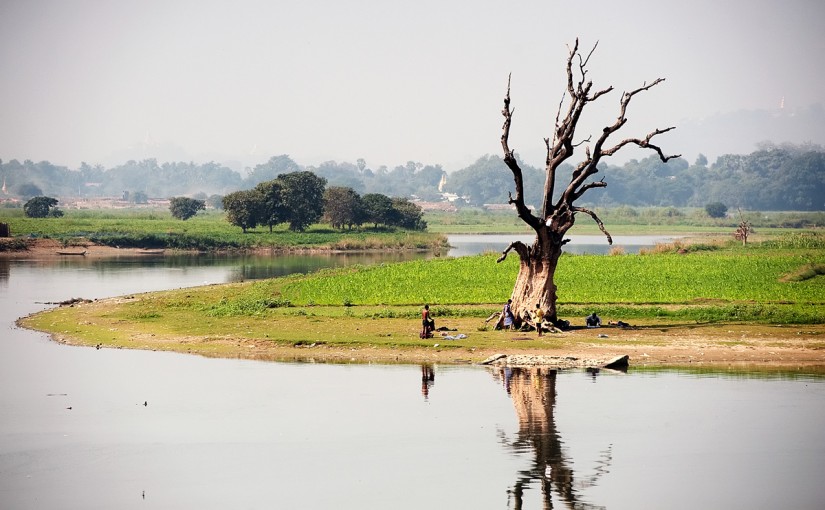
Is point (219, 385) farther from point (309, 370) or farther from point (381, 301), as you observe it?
point (381, 301)

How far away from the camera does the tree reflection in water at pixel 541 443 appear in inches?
882

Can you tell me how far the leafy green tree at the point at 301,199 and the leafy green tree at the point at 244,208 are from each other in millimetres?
3033

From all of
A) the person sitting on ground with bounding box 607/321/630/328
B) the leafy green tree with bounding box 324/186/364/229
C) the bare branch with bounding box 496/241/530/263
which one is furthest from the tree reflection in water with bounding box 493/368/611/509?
the leafy green tree with bounding box 324/186/364/229

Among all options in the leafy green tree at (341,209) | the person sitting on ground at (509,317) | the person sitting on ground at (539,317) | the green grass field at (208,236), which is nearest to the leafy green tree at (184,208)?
the green grass field at (208,236)

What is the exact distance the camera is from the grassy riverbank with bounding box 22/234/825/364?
3853cm

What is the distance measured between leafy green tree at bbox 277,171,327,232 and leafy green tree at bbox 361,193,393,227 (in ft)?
22.4

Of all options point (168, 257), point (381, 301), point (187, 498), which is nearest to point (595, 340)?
point (381, 301)

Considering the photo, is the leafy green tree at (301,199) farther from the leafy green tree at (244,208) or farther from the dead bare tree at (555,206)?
the dead bare tree at (555,206)

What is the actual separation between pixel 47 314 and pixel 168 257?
5387cm

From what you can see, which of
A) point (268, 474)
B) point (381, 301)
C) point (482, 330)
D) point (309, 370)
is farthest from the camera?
point (381, 301)

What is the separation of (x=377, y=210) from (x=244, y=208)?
65.8 ft

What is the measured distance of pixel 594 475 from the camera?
2359 cm

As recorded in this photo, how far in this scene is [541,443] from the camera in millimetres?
26141

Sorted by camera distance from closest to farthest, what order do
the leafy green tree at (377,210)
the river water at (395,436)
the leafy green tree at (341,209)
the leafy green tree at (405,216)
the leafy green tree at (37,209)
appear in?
the river water at (395,436), the leafy green tree at (341,209), the leafy green tree at (377,210), the leafy green tree at (405,216), the leafy green tree at (37,209)
